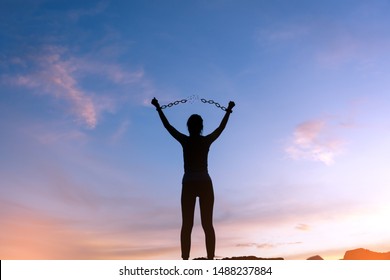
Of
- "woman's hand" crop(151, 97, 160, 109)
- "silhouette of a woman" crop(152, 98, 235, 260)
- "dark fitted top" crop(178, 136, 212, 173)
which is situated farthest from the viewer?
"woman's hand" crop(151, 97, 160, 109)

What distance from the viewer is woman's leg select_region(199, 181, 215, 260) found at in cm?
1200

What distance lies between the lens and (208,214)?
12.1 meters

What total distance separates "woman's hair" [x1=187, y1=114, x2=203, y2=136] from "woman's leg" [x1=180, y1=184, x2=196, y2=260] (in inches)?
58.4

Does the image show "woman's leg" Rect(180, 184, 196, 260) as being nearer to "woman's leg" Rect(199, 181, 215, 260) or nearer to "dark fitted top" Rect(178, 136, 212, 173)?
"woman's leg" Rect(199, 181, 215, 260)

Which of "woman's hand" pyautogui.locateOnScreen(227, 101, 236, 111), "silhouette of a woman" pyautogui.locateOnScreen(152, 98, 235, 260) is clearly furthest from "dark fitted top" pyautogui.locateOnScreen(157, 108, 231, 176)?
"woman's hand" pyautogui.locateOnScreen(227, 101, 236, 111)

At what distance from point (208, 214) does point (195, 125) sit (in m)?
2.39

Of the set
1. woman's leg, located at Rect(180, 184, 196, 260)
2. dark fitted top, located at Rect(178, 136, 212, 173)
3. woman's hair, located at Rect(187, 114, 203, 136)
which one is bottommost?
woman's leg, located at Rect(180, 184, 196, 260)

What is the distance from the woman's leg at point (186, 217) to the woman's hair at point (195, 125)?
1.48m

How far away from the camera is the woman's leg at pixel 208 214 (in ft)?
39.4
